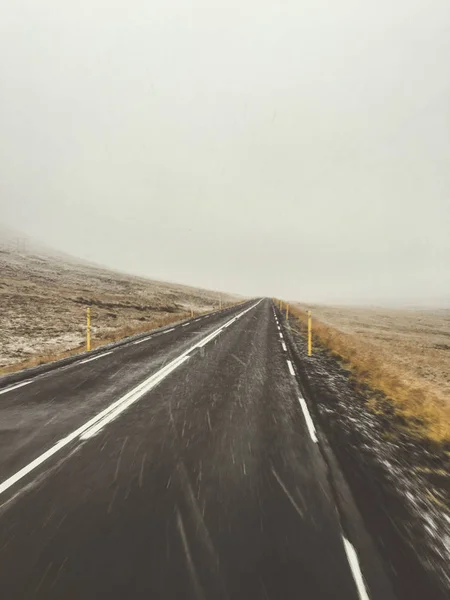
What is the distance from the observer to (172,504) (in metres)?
3.20

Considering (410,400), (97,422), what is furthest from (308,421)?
(97,422)

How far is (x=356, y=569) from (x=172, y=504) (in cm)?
184

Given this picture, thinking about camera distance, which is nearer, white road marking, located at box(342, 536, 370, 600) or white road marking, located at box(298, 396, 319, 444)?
white road marking, located at box(342, 536, 370, 600)

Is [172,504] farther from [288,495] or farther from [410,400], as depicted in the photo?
[410,400]

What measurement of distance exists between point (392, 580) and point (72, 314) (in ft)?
80.5

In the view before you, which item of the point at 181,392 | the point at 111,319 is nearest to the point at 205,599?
the point at 181,392

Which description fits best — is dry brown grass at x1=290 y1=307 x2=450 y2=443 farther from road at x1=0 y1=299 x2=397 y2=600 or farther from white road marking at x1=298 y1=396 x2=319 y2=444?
road at x1=0 y1=299 x2=397 y2=600

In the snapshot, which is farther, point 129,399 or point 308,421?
point 129,399

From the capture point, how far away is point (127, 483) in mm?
3547

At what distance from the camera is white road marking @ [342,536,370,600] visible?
2.29 metres

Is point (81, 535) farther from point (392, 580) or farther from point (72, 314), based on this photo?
point (72, 314)

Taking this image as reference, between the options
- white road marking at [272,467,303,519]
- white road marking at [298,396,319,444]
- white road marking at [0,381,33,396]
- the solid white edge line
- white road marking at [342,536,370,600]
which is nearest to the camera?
white road marking at [342,536,370,600]

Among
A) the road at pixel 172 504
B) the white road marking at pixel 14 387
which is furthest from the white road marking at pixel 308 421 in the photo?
the white road marking at pixel 14 387

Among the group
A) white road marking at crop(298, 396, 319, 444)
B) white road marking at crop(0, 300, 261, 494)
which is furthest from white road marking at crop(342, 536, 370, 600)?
white road marking at crop(0, 300, 261, 494)
